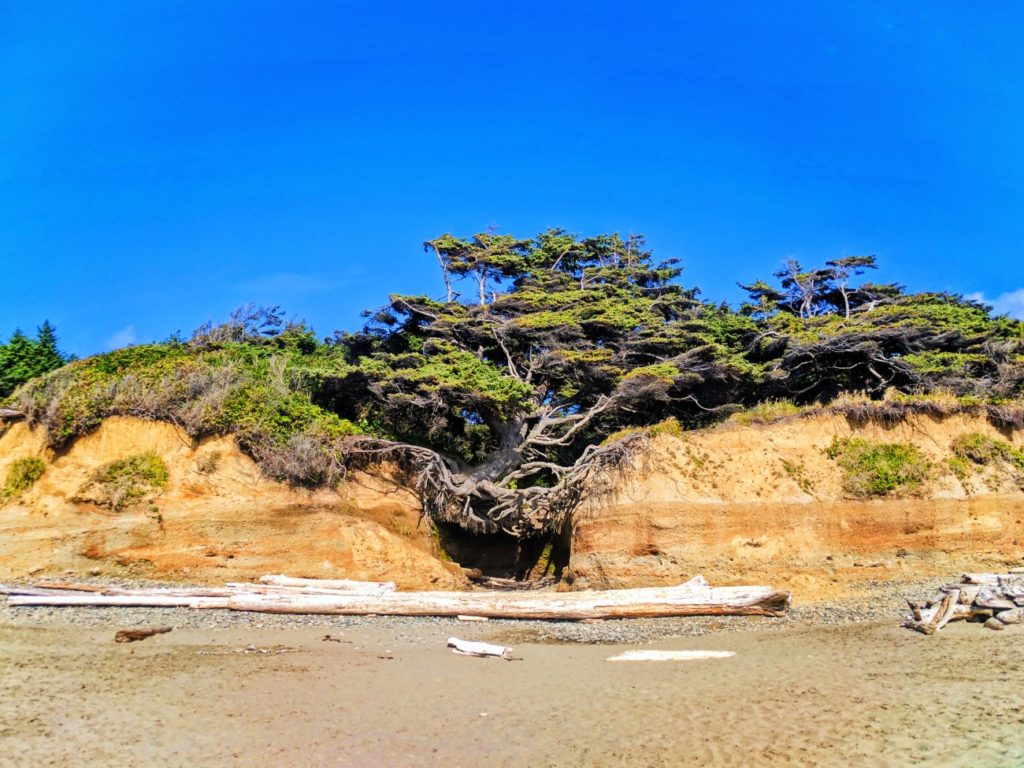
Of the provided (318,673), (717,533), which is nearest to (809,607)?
(717,533)

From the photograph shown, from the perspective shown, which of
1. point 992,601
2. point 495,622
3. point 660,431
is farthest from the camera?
point 660,431

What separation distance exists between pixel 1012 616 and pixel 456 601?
1192 centimetres

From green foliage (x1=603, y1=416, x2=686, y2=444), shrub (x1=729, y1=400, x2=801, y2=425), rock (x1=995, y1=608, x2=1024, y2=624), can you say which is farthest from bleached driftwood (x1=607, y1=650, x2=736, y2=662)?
shrub (x1=729, y1=400, x2=801, y2=425)

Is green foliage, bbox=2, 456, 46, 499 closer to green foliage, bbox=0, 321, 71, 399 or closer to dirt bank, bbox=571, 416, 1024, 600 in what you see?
green foliage, bbox=0, 321, 71, 399

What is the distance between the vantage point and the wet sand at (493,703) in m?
7.48

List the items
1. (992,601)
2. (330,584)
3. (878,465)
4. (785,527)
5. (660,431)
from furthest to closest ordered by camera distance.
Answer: (660,431)
(878,465)
(785,527)
(330,584)
(992,601)

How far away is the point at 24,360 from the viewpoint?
88.9 ft

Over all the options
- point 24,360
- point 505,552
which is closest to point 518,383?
point 505,552

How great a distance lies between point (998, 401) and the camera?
2273cm

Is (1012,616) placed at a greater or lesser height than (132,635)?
greater

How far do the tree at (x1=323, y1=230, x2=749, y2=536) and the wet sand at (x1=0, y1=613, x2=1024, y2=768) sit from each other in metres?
9.07

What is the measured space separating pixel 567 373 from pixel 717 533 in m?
7.64

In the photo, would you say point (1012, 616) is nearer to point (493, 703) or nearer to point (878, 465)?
point (878, 465)

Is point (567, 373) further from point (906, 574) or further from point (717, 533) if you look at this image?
point (906, 574)
